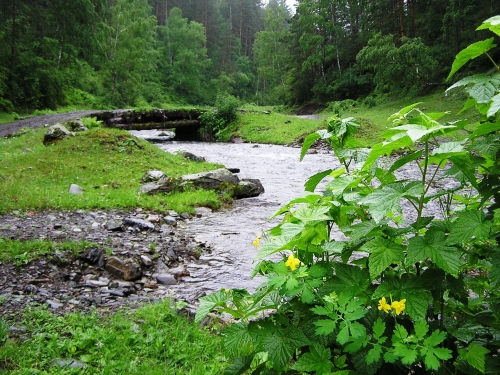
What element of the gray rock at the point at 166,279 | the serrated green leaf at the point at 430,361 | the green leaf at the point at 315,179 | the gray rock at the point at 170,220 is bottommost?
the gray rock at the point at 170,220

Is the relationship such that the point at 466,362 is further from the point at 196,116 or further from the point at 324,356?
the point at 196,116

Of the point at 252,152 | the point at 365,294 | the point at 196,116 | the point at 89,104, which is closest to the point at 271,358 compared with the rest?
the point at 365,294

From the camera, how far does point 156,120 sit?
29.9m

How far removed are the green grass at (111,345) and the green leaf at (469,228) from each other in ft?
6.26

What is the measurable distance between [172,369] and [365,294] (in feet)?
5.52

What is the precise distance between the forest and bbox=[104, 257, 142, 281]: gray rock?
14791mm

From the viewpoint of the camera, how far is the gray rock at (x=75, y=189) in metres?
8.11

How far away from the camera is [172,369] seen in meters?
2.62

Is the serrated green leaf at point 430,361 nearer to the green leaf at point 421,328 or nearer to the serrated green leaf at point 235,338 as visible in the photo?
the green leaf at point 421,328

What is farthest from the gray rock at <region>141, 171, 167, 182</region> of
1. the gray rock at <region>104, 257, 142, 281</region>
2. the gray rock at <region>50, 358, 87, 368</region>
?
the gray rock at <region>50, 358, 87, 368</region>

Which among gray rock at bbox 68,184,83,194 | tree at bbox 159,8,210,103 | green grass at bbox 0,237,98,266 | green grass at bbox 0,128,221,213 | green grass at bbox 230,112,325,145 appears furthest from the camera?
tree at bbox 159,8,210,103

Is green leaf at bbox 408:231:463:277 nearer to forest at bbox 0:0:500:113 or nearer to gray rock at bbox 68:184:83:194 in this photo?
gray rock at bbox 68:184:83:194

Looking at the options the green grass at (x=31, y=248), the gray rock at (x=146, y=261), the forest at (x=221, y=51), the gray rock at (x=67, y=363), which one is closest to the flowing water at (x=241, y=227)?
the gray rock at (x=146, y=261)

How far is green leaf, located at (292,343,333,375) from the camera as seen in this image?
157 centimetres
